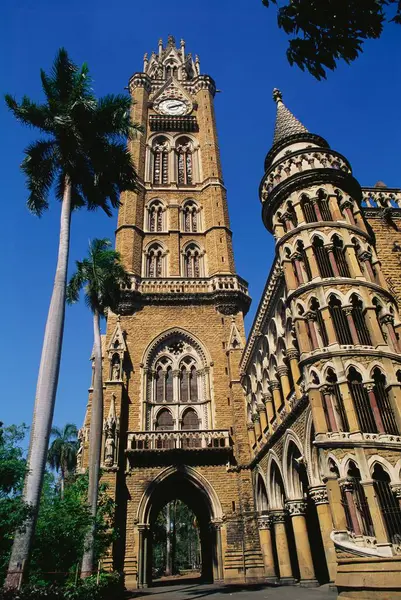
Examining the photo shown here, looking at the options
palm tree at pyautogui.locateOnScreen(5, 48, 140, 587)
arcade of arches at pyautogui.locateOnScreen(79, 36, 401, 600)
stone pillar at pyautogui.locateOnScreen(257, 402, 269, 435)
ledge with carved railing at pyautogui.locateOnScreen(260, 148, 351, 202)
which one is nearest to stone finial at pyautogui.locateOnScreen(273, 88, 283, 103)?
arcade of arches at pyautogui.locateOnScreen(79, 36, 401, 600)

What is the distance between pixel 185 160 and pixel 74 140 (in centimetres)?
2381

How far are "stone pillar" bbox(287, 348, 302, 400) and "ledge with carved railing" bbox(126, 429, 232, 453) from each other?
9.13 metres

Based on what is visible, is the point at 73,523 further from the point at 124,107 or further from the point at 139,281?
the point at 139,281

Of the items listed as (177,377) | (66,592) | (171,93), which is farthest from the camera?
(171,93)

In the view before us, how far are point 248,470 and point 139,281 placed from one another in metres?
13.0

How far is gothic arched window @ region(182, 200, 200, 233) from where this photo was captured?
33312 mm

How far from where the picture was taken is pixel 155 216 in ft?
110

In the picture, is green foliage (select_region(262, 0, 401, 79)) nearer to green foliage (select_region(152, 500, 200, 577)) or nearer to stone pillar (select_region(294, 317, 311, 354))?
stone pillar (select_region(294, 317, 311, 354))

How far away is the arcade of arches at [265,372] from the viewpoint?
38.0 ft

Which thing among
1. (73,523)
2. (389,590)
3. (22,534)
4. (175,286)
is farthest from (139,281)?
(389,590)

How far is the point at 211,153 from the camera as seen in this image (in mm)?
35906

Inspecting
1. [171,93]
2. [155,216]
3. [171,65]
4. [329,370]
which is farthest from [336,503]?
[171,65]

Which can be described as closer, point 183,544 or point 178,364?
point 178,364

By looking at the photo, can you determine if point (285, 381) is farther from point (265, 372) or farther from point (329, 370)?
point (329, 370)
